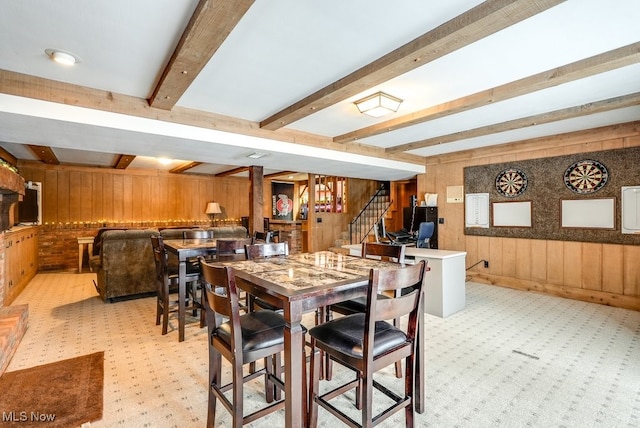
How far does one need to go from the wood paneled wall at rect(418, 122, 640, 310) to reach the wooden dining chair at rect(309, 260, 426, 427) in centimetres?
441

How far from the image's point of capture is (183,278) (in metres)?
3.23

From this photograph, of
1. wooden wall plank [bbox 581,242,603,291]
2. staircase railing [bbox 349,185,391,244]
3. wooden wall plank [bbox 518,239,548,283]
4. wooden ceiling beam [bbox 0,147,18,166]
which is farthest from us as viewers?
staircase railing [bbox 349,185,391,244]

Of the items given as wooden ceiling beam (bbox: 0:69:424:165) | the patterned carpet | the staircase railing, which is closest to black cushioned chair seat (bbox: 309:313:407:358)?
the patterned carpet

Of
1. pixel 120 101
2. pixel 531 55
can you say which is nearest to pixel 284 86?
pixel 120 101

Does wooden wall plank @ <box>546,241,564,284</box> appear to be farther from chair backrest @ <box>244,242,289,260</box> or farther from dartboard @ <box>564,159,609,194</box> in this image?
chair backrest @ <box>244,242,289,260</box>

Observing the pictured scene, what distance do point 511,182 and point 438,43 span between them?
4.31 metres

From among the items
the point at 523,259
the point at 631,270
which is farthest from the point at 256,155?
the point at 631,270

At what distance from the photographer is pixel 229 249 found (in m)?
3.05

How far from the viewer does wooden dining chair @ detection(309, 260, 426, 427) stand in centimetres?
149

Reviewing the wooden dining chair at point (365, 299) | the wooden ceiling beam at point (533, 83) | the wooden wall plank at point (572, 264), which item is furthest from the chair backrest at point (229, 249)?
the wooden wall plank at point (572, 264)

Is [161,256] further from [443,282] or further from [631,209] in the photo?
[631,209]

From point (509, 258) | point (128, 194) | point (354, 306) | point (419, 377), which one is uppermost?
point (128, 194)

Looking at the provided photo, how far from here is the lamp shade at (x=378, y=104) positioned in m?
3.11

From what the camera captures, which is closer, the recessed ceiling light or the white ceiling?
the white ceiling
